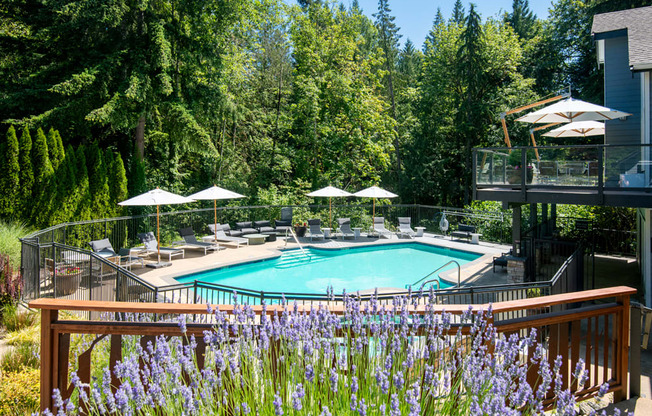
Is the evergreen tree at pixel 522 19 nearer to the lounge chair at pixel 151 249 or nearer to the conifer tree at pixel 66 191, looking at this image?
the lounge chair at pixel 151 249

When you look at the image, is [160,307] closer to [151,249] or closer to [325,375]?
[325,375]

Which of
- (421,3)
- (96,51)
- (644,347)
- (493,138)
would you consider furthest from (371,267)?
(421,3)

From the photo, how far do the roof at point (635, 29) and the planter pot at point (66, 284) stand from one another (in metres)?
12.7

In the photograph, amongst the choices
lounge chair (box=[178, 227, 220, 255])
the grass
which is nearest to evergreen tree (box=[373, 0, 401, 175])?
lounge chair (box=[178, 227, 220, 255])

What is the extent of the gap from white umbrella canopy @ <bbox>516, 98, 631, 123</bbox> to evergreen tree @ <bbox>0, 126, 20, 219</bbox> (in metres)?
15.0

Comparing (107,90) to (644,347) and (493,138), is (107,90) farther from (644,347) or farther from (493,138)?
(493,138)

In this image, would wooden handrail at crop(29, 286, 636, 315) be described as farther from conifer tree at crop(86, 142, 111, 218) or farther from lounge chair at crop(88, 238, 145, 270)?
conifer tree at crop(86, 142, 111, 218)

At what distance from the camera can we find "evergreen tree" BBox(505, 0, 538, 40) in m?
35.6

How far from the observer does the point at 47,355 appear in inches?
111

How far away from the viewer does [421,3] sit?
4028cm

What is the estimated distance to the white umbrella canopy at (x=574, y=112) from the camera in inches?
404

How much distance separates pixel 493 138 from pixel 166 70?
19.7 meters

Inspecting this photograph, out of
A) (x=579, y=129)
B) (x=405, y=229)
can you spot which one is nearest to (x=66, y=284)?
(x=405, y=229)

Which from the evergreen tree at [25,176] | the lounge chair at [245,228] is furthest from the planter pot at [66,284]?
the lounge chair at [245,228]
